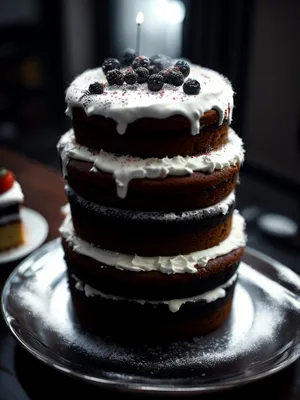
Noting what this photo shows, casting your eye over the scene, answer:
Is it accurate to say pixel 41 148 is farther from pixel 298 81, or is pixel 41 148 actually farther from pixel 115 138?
pixel 115 138

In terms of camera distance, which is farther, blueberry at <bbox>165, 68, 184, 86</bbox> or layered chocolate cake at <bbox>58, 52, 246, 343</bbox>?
blueberry at <bbox>165, 68, 184, 86</bbox>

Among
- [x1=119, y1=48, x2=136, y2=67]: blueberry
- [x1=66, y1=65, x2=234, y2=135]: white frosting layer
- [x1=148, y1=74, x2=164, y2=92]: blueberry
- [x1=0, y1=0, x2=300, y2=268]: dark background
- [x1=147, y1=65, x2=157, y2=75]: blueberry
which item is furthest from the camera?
[x1=0, y1=0, x2=300, y2=268]: dark background

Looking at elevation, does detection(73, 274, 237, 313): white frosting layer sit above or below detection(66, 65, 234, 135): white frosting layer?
below

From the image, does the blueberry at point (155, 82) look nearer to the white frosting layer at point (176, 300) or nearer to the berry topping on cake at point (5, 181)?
the white frosting layer at point (176, 300)

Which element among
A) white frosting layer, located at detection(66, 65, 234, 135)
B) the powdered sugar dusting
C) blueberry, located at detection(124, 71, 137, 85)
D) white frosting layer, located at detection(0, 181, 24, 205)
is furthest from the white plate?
blueberry, located at detection(124, 71, 137, 85)

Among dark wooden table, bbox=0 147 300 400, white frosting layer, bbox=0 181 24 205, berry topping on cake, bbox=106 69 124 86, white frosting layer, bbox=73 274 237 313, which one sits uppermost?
berry topping on cake, bbox=106 69 124 86

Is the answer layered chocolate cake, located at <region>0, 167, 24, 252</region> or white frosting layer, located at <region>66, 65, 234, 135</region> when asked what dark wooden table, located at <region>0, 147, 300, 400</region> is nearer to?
layered chocolate cake, located at <region>0, 167, 24, 252</region>

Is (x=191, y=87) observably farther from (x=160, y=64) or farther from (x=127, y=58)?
(x=127, y=58)

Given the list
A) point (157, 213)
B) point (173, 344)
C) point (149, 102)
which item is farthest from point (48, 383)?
point (149, 102)
